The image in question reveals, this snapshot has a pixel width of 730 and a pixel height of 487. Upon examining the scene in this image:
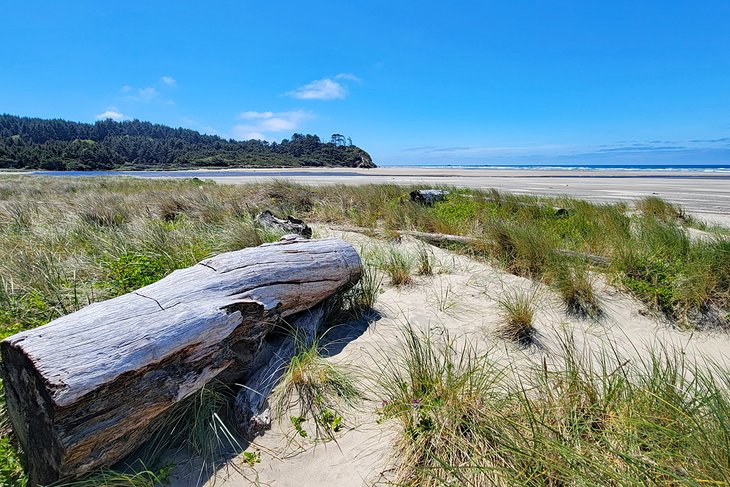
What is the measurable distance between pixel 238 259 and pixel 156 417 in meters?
1.35

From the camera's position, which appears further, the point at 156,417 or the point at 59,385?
the point at 156,417

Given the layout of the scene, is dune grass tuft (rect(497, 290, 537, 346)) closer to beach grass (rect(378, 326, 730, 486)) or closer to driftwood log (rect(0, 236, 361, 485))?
beach grass (rect(378, 326, 730, 486))

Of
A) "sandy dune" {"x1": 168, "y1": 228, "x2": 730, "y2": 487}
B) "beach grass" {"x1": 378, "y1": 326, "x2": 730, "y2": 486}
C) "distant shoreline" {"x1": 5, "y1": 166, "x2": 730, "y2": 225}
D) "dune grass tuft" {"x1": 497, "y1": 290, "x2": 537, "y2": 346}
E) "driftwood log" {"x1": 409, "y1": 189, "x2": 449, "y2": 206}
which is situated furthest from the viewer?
"distant shoreline" {"x1": 5, "y1": 166, "x2": 730, "y2": 225}

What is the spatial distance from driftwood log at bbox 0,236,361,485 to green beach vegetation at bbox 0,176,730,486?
24 centimetres

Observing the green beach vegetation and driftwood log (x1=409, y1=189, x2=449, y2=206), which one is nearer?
the green beach vegetation

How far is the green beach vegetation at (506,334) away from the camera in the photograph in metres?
1.68

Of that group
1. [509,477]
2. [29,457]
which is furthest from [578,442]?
[29,457]

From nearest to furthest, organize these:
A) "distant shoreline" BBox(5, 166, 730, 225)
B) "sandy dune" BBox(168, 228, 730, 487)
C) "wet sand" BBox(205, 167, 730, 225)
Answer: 1. "sandy dune" BBox(168, 228, 730, 487)
2. "wet sand" BBox(205, 167, 730, 225)
3. "distant shoreline" BBox(5, 166, 730, 225)

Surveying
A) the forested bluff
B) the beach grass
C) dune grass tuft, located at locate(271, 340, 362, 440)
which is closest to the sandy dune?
dune grass tuft, located at locate(271, 340, 362, 440)

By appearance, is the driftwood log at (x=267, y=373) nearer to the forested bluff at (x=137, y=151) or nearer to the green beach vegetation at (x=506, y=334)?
the green beach vegetation at (x=506, y=334)

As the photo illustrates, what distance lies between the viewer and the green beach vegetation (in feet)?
5.51

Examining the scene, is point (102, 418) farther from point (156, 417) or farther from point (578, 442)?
point (578, 442)

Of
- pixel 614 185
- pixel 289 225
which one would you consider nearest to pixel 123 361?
pixel 289 225

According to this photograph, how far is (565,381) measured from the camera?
7.19 ft
